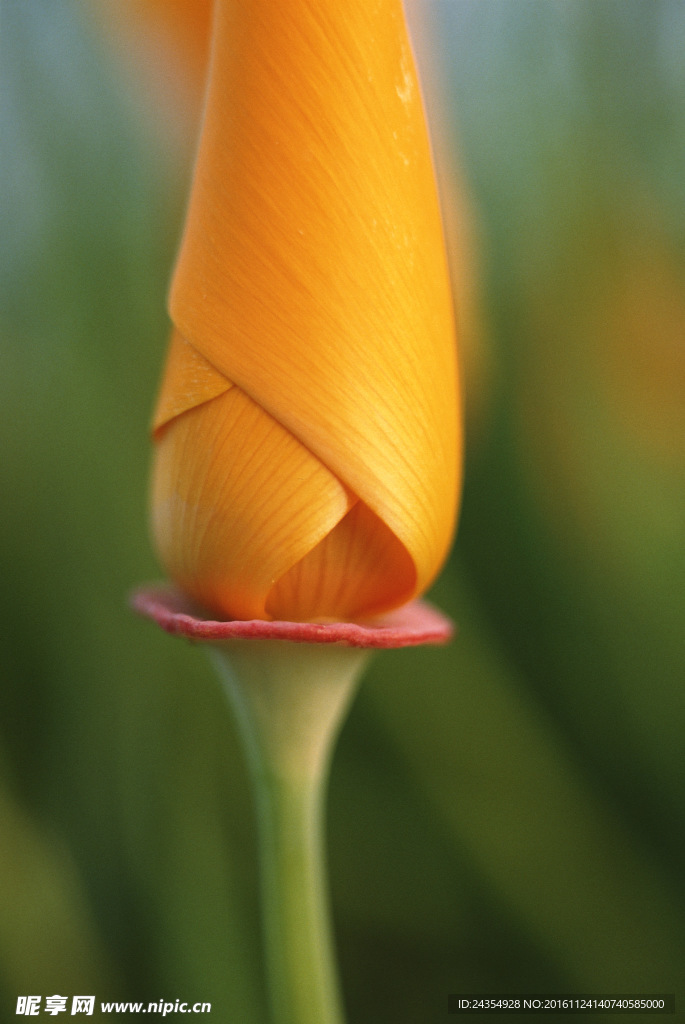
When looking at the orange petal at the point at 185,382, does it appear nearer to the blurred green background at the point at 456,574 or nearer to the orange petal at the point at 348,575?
the orange petal at the point at 348,575

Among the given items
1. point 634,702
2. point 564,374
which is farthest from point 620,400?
point 634,702

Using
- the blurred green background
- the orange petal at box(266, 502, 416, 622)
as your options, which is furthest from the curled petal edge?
the blurred green background

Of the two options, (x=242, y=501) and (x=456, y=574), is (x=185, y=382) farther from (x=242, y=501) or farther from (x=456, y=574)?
(x=456, y=574)

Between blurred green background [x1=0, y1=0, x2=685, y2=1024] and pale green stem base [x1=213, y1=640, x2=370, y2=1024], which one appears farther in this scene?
blurred green background [x1=0, y1=0, x2=685, y2=1024]

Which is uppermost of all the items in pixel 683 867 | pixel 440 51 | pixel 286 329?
pixel 440 51

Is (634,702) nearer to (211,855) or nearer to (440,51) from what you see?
(211,855)

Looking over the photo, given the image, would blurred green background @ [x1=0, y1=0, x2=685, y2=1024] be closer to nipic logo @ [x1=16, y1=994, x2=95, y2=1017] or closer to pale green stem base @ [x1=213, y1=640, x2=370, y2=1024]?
nipic logo @ [x1=16, y1=994, x2=95, y2=1017]

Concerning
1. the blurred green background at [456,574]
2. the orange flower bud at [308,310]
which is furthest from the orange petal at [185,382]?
the blurred green background at [456,574]
